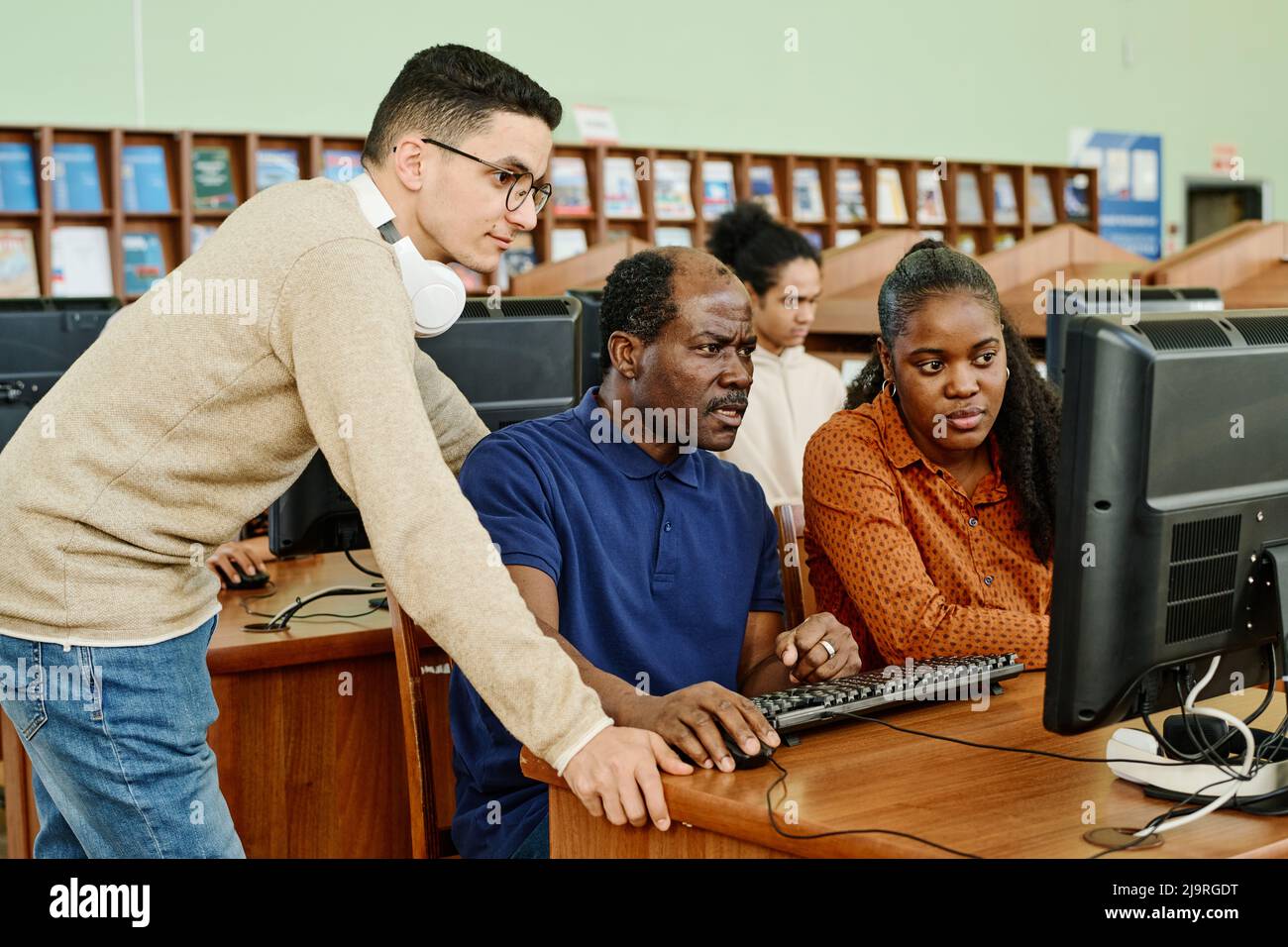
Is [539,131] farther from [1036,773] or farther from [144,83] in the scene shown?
[144,83]

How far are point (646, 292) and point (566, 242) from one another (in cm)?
676

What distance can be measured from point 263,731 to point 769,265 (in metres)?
2.31

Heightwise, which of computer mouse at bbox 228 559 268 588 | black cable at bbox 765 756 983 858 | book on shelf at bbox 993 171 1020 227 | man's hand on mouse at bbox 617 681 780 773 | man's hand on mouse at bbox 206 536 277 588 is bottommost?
computer mouse at bbox 228 559 268 588

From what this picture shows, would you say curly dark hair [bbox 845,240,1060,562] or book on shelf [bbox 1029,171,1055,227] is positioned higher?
book on shelf [bbox 1029,171,1055,227]

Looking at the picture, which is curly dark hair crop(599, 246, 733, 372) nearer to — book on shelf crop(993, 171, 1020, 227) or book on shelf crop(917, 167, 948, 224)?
book on shelf crop(917, 167, 948, 224)

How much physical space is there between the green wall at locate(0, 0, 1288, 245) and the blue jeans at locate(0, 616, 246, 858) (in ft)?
21.3

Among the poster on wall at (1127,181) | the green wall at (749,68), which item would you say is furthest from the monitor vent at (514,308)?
the poster on wall at (1127,181)

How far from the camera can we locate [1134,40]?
11.0 metres

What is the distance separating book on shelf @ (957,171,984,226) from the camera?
10.1 meters

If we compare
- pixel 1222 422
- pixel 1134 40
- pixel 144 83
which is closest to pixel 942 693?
pixel 1222 422

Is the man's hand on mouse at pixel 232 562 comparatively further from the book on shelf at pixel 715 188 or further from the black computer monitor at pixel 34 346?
the book on shelf at pixel 715 188

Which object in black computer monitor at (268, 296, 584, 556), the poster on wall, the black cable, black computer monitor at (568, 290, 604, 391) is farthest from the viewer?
the poster on wall

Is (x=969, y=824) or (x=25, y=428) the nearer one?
(x=969, y=824)

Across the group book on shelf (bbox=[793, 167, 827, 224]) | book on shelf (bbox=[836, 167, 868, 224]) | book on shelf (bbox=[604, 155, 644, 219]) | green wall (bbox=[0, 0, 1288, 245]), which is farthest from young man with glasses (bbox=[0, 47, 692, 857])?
book on shelf (bbox=[836, 167, 868, 224])
